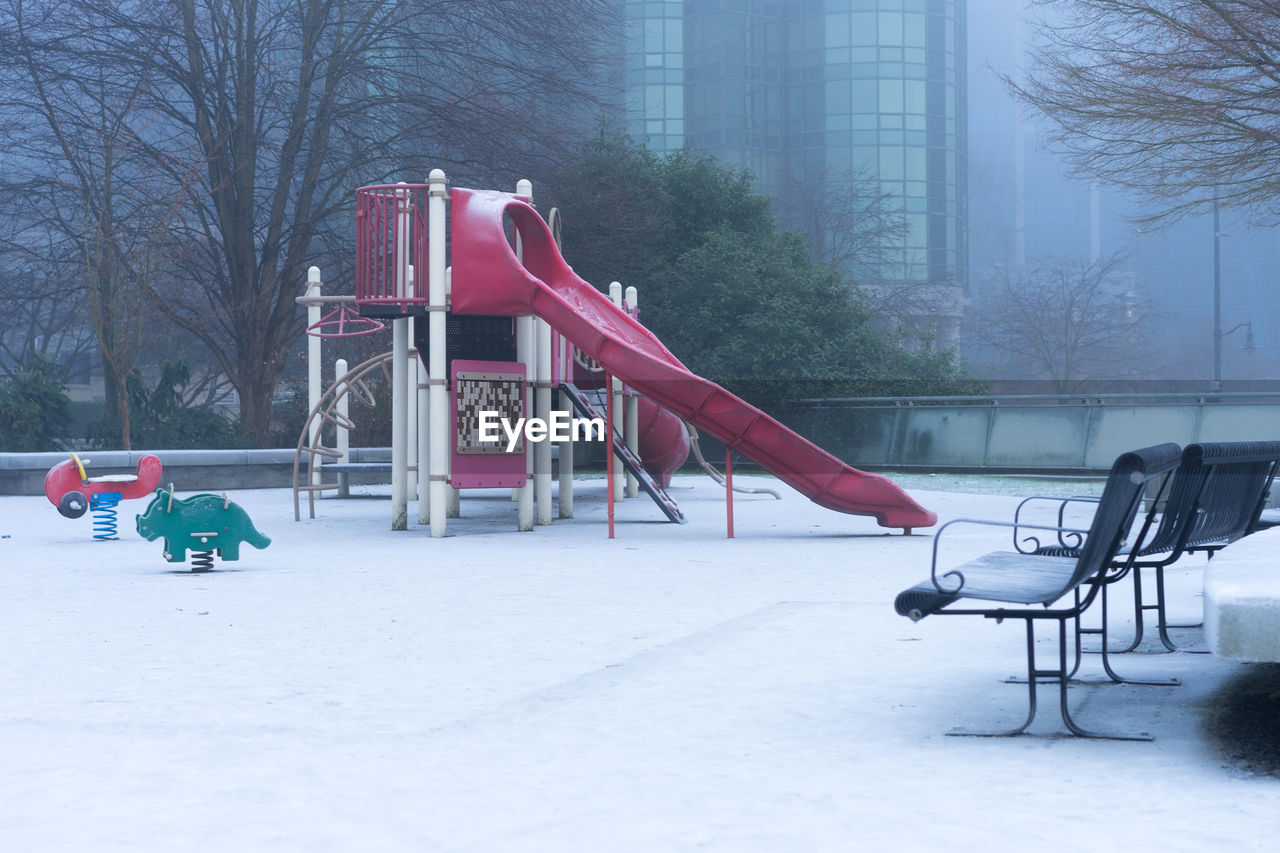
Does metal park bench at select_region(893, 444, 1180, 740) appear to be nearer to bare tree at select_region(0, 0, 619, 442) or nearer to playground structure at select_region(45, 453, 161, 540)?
playground structure at select_region(45, 453, 161, 540)

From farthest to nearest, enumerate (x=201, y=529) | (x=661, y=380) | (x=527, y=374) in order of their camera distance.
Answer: (x=527, y=374), (x=661, y=380), (x=201, y=529)

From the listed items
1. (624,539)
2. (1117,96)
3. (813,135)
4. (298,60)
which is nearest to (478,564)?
(624,539)

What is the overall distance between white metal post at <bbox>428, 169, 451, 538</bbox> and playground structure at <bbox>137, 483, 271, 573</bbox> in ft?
9.65

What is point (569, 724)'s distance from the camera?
538 centimetres

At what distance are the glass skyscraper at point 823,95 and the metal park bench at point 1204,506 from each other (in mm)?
59598

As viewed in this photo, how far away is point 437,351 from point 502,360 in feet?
5.73

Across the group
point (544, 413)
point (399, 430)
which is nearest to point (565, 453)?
point (544, 413)

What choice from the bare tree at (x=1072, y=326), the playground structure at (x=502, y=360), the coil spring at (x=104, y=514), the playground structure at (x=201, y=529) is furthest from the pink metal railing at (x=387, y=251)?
the bare tree at (x=1072, y=326)

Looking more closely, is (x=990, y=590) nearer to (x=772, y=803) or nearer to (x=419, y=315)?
(x=772, y=803)

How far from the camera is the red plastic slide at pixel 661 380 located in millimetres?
13812

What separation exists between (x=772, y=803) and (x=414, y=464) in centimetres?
1424

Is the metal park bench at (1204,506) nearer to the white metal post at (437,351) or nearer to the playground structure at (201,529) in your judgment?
the playground structure at (201,529)

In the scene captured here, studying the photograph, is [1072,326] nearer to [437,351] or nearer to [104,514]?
[437,351]

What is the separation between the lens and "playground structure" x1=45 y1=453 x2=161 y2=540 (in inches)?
554
